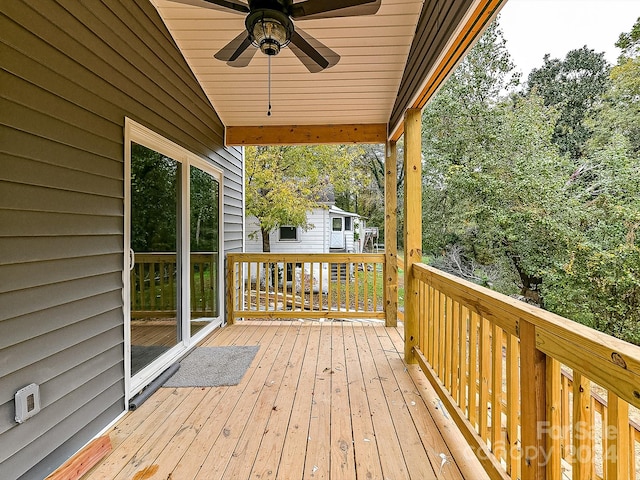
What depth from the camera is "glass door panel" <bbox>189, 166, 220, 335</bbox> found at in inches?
136

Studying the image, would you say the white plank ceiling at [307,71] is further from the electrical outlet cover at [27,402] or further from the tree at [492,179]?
the tree at [492,179]

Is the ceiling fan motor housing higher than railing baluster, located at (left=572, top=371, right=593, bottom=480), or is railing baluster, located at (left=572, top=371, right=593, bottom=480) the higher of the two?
the ceiling fan motor housing

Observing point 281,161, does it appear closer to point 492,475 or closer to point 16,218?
point 16,218

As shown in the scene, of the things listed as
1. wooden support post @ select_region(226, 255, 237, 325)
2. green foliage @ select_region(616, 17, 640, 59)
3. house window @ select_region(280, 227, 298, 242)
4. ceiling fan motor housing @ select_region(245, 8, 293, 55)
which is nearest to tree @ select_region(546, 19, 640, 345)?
green foliage @ select_region(616, 17, 640, 59)

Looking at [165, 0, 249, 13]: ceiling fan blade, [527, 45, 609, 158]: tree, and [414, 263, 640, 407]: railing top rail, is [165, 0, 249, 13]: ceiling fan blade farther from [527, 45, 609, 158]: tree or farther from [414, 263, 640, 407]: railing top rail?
[527, 45, 609, 158]: tree

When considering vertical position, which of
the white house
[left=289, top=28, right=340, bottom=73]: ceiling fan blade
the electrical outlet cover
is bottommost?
the electrical outlet cover

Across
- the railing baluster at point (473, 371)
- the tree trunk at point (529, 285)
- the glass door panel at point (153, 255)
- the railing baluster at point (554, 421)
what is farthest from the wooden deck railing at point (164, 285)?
the tree trunk at point (529, 285)

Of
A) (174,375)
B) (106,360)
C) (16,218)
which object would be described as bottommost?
(174,375)

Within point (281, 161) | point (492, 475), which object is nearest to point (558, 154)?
point (281, 161)

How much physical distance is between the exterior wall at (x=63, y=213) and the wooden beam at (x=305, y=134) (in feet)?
6.30

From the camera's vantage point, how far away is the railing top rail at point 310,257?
4.27 meters

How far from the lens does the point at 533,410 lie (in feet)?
3.99

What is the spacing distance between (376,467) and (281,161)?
7543 millimetres

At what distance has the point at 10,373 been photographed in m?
1.41
